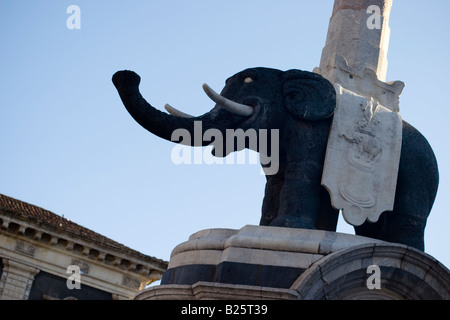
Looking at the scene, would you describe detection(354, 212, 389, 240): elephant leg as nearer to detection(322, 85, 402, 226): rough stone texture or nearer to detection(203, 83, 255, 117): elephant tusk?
detection(322, 85, 402, 226): rough stone texture

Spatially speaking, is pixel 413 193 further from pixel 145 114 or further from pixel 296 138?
pixel 145 114

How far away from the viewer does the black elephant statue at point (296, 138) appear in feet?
37.9

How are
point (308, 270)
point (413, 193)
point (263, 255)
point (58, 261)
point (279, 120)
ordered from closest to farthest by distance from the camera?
point (308, 270) → point (263, 255) → point (413, 193) → point (279, 120) → point (58, 261)

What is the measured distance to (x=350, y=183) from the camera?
11.7m

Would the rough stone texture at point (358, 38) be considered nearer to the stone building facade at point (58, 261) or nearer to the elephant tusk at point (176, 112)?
the elephant tusk at point (176, 112)

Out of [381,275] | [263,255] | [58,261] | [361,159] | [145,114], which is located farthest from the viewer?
[58,261]

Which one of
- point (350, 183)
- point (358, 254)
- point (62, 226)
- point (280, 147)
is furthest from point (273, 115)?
point (62, 226)

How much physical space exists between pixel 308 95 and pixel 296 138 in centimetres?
54

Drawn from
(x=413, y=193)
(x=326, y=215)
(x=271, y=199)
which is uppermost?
(x=413, y=193)

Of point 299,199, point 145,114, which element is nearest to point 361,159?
point 299,199

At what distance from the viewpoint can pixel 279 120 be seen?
12.1m

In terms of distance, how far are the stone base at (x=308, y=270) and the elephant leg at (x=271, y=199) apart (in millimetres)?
1237

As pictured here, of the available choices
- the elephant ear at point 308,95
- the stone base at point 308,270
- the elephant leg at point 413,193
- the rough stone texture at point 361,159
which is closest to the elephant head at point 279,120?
the elephant ear at point 308,95

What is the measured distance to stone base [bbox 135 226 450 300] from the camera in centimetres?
1026
